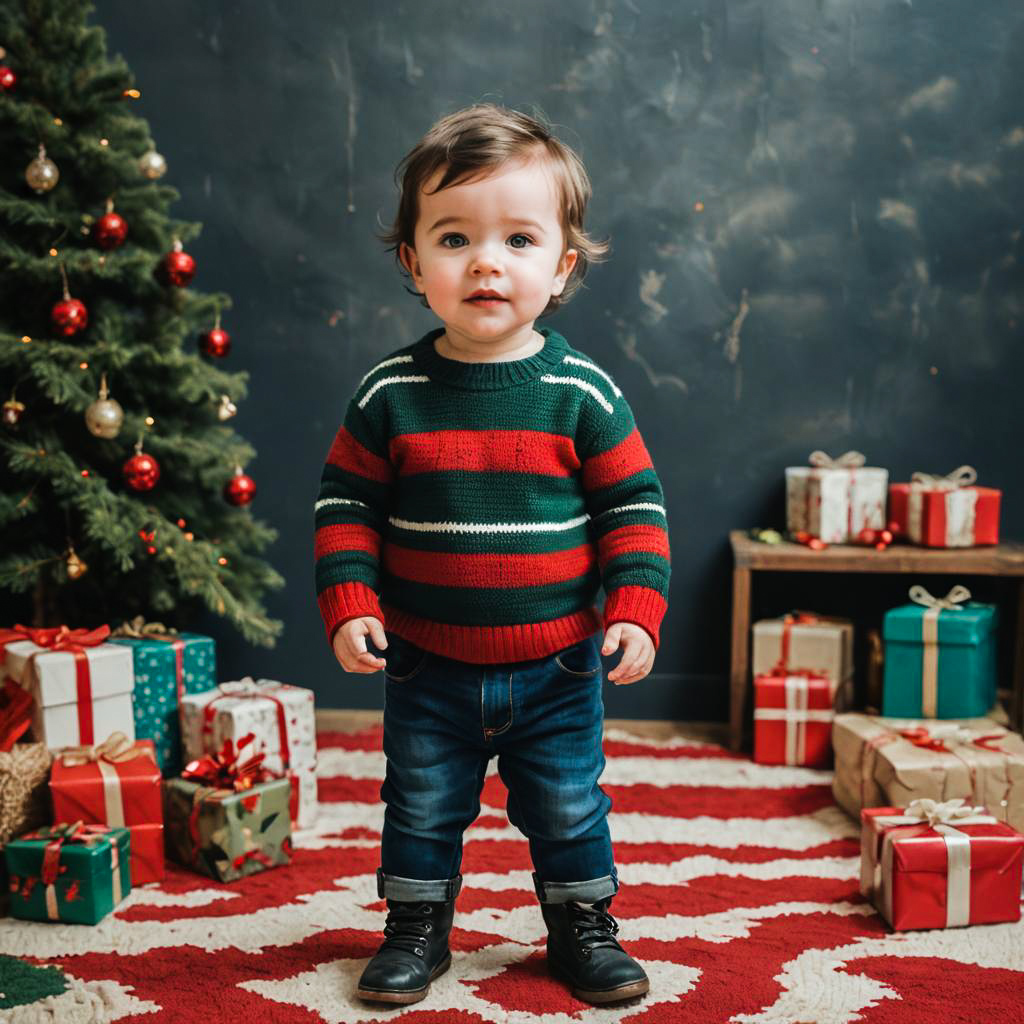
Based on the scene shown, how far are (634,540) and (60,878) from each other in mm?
1055

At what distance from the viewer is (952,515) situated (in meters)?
2.57

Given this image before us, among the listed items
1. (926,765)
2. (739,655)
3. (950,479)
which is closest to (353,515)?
(926,765)

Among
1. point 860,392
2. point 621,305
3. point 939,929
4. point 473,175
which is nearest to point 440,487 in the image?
point 473,175

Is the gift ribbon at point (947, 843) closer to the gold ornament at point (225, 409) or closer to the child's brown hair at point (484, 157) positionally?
the child's brown hair at point (484, 157)

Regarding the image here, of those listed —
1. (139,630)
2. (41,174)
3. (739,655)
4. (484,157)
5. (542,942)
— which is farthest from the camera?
(739,655)

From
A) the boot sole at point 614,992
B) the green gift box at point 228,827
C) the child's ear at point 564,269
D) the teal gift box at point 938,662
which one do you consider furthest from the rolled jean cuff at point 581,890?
the teal gift box at point 938,662

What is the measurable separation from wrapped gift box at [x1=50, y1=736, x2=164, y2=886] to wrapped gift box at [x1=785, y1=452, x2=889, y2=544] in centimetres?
155

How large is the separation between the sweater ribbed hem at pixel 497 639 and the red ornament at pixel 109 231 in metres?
1.19

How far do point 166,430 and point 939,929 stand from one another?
173 centimetres

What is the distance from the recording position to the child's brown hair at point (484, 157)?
54.1 inches

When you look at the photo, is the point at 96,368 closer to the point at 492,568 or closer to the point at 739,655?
the point at 492,568

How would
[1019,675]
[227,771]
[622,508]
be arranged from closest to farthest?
[622,508]
[227,771]
[1019,675]

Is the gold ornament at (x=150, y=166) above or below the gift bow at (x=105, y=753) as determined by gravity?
above

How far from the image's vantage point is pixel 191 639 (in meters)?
2.27
